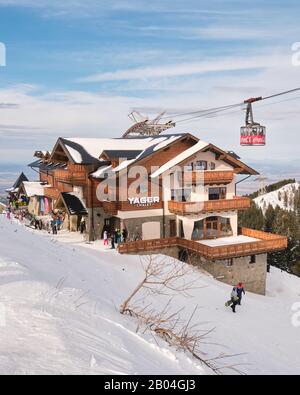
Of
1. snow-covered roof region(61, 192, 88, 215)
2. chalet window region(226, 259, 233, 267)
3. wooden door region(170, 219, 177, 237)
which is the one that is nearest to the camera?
chalet window region(226, 259, 233, 267)

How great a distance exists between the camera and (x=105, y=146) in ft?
112

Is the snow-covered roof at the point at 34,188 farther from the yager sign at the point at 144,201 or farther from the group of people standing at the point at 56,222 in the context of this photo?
the yager sign at the point at 144,201

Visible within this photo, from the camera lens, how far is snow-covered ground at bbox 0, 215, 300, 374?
6.13 meters

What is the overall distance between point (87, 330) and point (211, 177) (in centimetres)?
2543

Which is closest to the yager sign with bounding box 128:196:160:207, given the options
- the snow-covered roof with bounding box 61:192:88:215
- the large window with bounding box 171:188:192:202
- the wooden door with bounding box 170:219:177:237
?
the large window with bounding box 171:188:192:202

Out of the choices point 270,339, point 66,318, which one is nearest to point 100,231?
point 270,339

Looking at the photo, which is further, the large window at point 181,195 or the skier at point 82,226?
the skier at point 82,226

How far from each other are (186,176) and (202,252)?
6523mm

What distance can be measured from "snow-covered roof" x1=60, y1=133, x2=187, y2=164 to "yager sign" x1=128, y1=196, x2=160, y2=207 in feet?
11.1

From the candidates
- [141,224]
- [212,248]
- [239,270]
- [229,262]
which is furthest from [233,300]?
[141,224]

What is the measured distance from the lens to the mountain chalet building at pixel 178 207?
30328 millimetres

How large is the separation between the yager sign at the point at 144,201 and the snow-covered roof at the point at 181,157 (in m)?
1.94

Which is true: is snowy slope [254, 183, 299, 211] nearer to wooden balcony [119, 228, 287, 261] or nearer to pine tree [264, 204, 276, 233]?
pine tree [264, 204, 276, 233]

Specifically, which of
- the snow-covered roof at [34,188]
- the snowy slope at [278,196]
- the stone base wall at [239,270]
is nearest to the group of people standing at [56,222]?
the snow-covered roof at [34,188]
